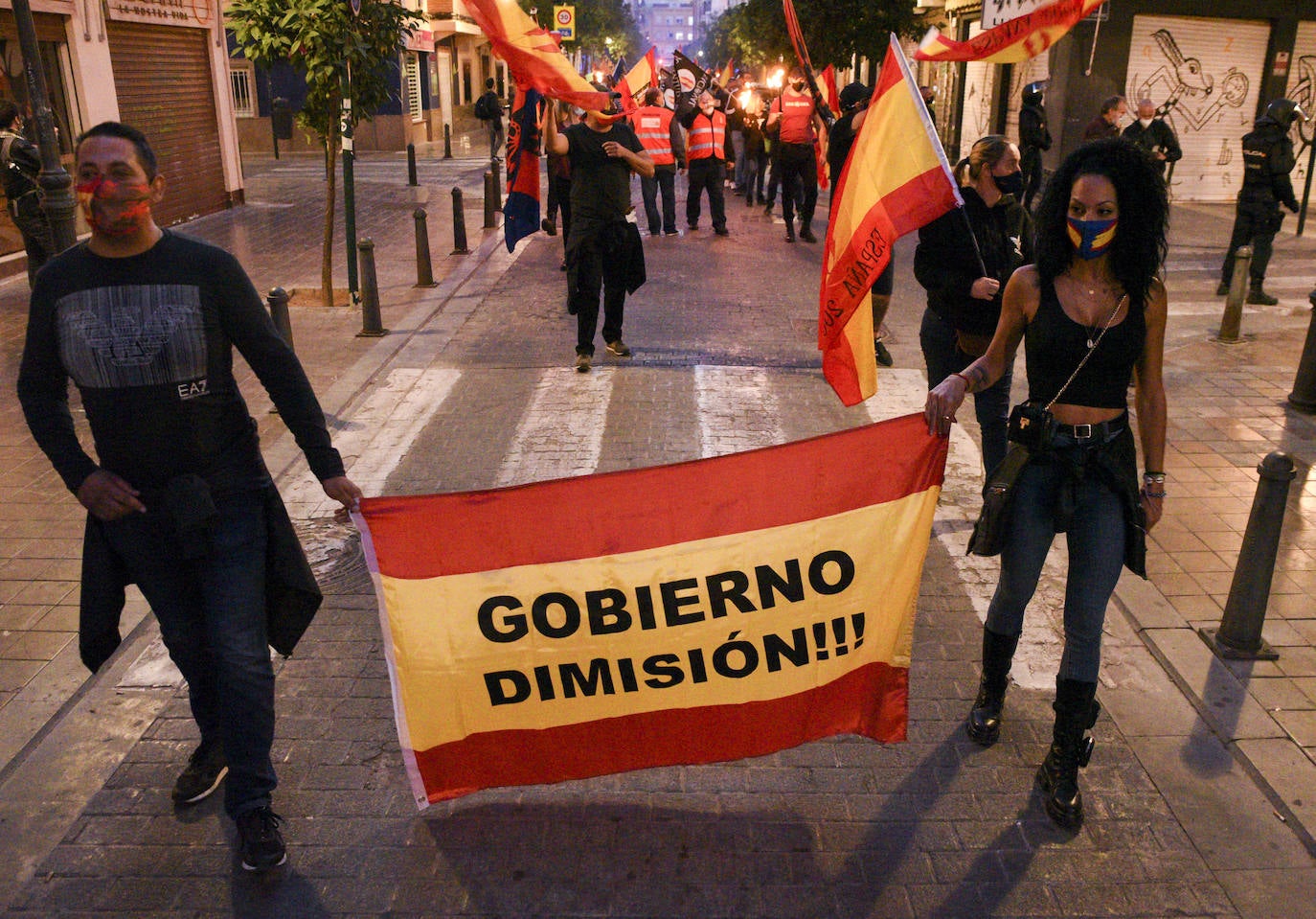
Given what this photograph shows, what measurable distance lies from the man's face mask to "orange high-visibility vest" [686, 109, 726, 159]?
12258mm

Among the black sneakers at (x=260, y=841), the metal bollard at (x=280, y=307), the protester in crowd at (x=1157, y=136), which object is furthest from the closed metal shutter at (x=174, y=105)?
the black sneakers at (x=260, y=841)

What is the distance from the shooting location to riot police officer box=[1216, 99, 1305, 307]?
10797mm

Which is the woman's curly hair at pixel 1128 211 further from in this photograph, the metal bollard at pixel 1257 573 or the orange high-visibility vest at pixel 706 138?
the orange high-visibility vest at pixel 706 138

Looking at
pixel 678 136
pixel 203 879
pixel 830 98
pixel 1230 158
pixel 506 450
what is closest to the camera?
pixel 203 879

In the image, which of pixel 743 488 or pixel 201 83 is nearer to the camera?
pixel 743 488

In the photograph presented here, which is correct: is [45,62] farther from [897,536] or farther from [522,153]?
[897,536]

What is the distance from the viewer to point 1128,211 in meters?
3.52

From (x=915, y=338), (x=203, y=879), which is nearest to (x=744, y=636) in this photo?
(x=203, y=879)

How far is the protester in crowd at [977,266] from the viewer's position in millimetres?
5285

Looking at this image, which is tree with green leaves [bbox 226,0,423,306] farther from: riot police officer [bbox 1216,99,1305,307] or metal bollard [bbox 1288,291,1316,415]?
riot police officer [bbox 1216,99,1305,307]

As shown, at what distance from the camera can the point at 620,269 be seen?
355 inches

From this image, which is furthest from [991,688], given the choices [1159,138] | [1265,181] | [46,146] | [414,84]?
[414,84]

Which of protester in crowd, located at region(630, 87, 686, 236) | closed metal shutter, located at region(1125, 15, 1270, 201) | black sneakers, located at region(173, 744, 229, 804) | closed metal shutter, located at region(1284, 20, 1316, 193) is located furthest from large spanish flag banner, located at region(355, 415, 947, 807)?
closed metal shutter, located at region(1284, 20, 1316, 193)

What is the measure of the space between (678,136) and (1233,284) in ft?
28.6
